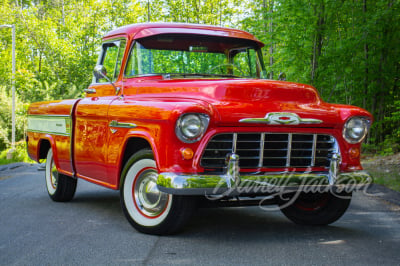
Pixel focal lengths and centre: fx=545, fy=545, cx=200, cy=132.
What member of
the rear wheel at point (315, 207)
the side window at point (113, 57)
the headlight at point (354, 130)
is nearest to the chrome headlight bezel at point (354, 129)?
the headlight at point (354, 130)

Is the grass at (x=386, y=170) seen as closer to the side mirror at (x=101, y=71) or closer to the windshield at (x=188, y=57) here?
the windshield at (x=188, y=57)

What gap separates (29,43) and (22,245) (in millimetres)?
36654

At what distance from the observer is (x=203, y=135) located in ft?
14.9

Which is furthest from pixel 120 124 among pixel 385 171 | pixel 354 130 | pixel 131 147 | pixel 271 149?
pixel 385 171

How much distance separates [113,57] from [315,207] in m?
2.89

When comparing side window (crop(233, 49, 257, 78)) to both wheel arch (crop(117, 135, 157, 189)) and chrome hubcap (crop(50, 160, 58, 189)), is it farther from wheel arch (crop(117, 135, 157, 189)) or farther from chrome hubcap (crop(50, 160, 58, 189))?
chrome hubcap (crop(50, 160, 58, 189))

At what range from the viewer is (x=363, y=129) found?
5.23m

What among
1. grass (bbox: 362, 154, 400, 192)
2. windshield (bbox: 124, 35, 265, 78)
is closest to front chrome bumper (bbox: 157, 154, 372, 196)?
windshield (bbox: 124, 35, 265, 78)

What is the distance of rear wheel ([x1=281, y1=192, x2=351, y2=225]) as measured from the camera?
17.9 ft

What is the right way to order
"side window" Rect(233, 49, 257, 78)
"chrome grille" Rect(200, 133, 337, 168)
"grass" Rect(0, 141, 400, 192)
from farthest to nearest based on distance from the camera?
"grass" Rect(0, 141, 400, 192) < "side window" Rect(233, 49, 257, 78) < "chrome grille" Rect(200, 133, 337, 168)

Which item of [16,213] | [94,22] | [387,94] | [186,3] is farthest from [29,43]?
[16,213]

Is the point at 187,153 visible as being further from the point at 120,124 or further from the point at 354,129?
the point at 354,129

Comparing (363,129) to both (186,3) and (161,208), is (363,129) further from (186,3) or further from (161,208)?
(186,3)

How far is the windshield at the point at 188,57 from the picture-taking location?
5930 millimetres
